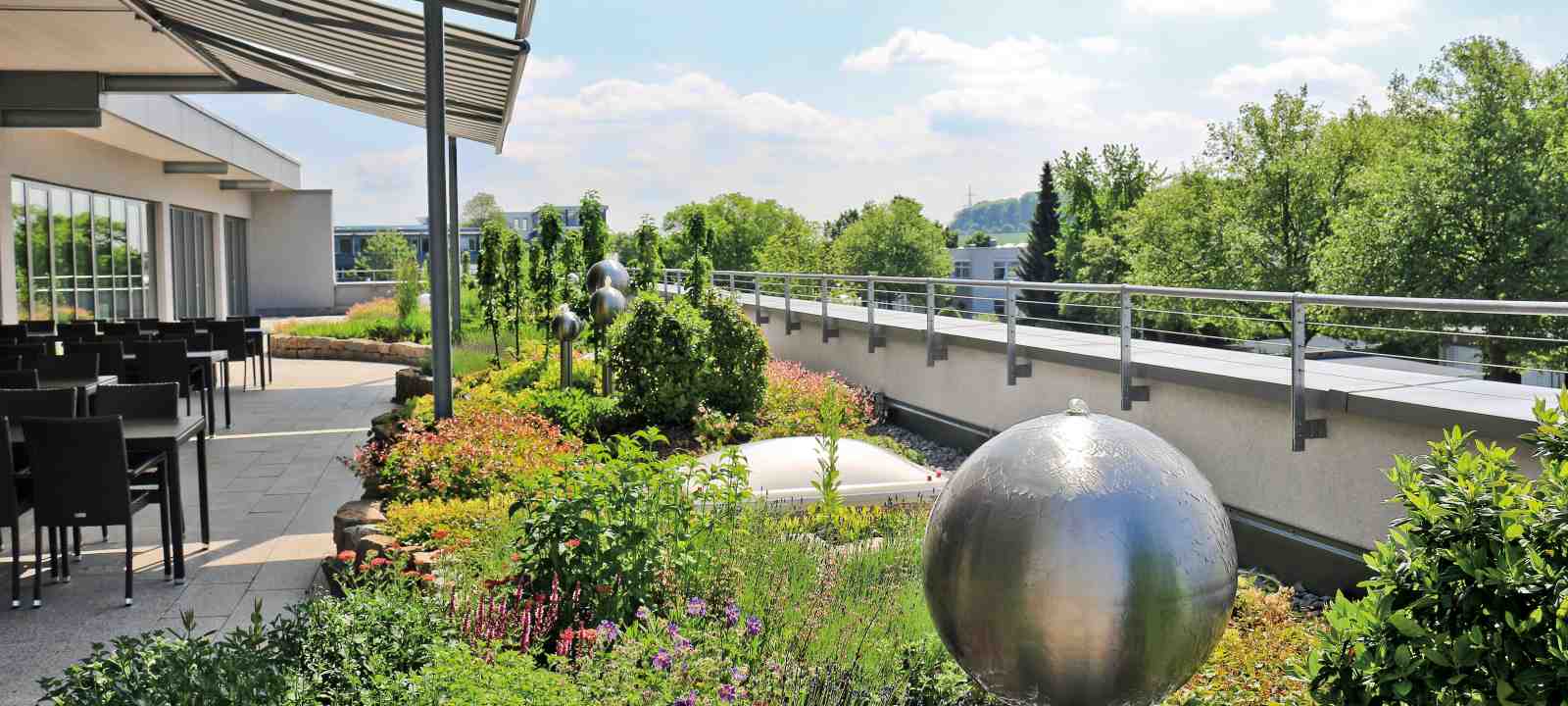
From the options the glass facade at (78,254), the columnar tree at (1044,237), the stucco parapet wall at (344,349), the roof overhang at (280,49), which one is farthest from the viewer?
the columnar tree at (1044,237)

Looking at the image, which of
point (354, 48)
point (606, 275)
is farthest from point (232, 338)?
point (354, 48)

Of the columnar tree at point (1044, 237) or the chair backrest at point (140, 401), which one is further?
the columnar tree at point (1044, 237)

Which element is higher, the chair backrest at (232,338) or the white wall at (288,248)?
the white wall at (288,248)

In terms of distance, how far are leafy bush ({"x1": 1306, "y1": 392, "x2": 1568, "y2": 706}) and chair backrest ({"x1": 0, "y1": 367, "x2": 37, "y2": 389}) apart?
8456mm

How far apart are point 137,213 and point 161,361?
50.0 ft

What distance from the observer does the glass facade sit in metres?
17.5

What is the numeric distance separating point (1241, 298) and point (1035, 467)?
577cm

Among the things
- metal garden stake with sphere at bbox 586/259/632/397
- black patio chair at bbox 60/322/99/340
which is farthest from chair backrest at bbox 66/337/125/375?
metal garden stake with sphere at bbox 586/259/632/397

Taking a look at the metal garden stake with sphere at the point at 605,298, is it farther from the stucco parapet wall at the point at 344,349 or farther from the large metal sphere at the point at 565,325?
the stucco parapet wall at the point at 344,349

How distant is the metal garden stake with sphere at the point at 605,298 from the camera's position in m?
12.8

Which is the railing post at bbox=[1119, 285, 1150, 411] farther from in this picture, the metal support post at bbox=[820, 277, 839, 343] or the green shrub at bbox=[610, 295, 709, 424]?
the metal support post at bbox=[820, 277, 839, 343]

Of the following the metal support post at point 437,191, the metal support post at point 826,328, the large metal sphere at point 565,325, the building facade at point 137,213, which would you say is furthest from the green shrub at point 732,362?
the building facade at point 137,213

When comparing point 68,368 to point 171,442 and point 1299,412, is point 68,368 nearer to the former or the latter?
point 171,442

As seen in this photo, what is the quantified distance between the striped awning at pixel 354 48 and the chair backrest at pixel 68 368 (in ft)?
9.63
